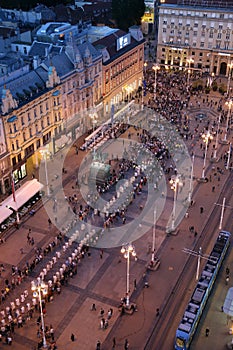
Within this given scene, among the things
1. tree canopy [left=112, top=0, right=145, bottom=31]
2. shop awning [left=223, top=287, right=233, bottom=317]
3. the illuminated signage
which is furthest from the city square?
tree canopy [left=112, top=0, right=145, bottom=31]

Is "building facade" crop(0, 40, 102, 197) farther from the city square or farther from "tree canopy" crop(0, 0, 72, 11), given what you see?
"tree canopy" crop(0, 0, 72, 11)

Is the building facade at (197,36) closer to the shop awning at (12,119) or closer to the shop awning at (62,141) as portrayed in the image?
the shop awning at (62,141)

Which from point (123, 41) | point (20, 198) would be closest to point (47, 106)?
point (20, 198)

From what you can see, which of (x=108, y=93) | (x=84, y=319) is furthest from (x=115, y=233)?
(x=108, y=93)

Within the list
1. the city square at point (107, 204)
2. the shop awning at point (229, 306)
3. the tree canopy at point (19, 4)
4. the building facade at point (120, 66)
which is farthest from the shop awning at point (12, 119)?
the tree canopy at point (19, 4)

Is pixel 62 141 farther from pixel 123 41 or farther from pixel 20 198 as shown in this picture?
pixel 123 41

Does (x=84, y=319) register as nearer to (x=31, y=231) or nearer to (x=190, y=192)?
(x=31, y=231)
